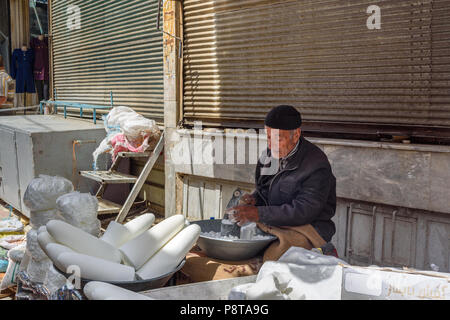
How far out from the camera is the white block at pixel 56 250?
190 centimetres

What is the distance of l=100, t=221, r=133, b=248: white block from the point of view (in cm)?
228

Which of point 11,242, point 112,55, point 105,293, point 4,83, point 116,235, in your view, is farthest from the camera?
point 4,83

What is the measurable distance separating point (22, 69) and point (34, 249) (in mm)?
9776

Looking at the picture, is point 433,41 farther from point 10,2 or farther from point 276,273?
point 10,2

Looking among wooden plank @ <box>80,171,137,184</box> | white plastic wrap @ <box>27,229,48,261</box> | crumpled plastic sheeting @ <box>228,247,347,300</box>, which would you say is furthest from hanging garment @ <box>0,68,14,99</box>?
crumpled plastic sheeting @ <box>228,247,347,300</box>

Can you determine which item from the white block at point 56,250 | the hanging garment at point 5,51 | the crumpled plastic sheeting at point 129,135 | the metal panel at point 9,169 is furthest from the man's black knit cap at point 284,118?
the hanging garment at point 5,51

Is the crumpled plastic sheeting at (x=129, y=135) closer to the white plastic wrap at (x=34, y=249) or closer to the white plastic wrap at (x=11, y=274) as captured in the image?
the white plastic wrap at (x=11, y=274)

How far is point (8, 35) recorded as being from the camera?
1135 centimetres

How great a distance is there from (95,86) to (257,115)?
15.5 feet

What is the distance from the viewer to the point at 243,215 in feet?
8.59

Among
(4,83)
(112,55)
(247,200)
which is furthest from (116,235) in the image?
(4,83)

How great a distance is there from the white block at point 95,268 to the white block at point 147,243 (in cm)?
16

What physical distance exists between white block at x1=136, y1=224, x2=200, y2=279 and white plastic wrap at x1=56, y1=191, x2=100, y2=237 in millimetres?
500

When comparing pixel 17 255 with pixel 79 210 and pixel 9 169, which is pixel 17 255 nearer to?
pixel 79 210
